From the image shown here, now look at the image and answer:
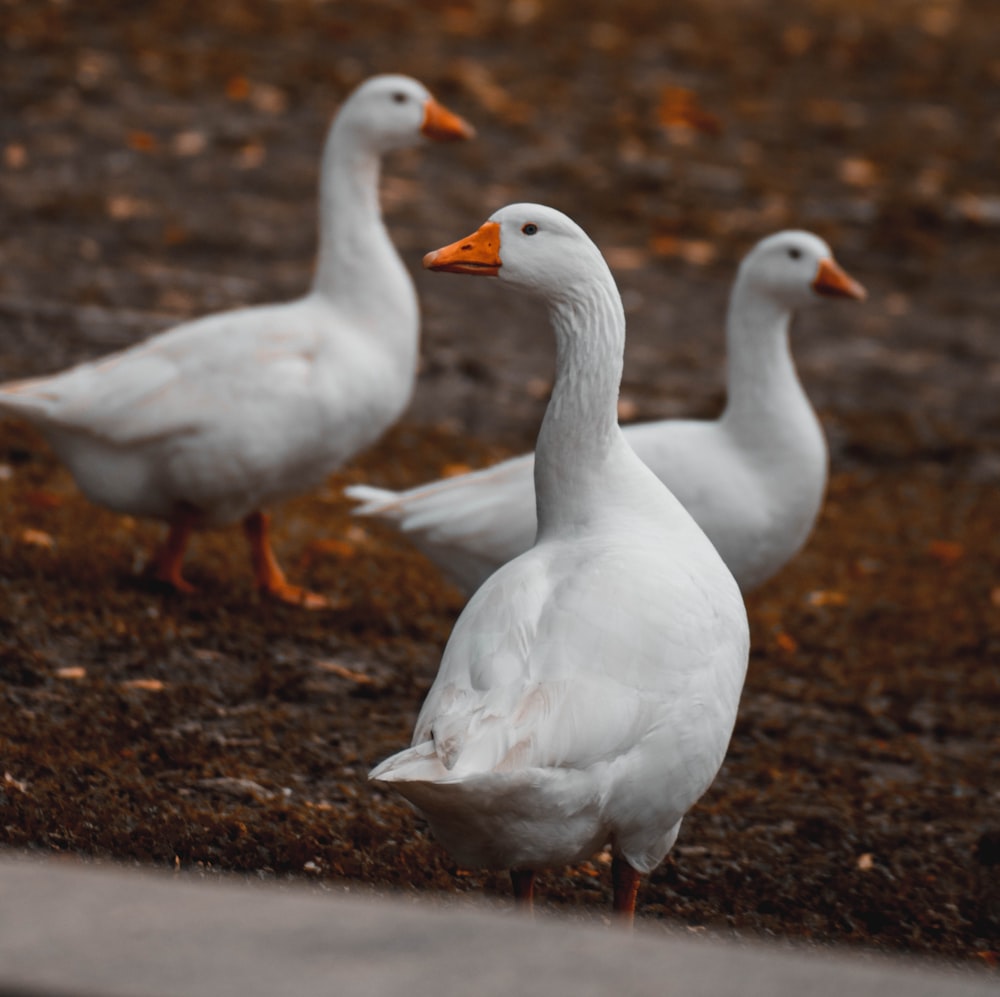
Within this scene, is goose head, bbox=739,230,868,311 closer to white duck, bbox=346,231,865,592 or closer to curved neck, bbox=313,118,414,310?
white duck, bbox=346,231,865,592

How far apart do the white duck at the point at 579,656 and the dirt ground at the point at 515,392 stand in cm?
81

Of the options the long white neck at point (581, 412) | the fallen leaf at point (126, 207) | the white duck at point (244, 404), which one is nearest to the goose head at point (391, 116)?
the white duck at point (244, 404)

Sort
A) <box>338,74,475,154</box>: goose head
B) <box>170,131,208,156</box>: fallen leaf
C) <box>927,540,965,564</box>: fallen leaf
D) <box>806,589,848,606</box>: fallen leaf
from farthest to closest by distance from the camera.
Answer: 1. <box>170,131,208,156</box>: fallen leaf
2. <box>927,540,965,564</box>: fallen leaf
3. <box>806,589,848,606</box>: fallen leaf
4. <box>338,74,475,154</box>: goose head

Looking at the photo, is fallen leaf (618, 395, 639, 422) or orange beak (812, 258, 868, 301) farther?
fallen leaf (618, 395, 639, 422)

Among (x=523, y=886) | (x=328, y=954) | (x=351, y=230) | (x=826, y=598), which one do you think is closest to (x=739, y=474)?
(x=826, y=598)

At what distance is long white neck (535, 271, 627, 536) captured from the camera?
10.8 feet

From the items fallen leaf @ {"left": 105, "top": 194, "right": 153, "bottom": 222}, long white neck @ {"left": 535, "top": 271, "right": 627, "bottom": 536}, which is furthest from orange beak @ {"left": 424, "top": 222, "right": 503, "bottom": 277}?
fallen leaf @ {"left": 105, "top": 194, "right": 153, "bottom": 222}

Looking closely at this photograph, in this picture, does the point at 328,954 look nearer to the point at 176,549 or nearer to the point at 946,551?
the point at 176,549

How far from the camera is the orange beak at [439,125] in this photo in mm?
5699

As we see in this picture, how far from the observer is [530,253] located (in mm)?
3332

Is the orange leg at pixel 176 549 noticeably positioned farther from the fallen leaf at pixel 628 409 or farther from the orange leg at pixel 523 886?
the fallen leaf at pixel 628 409

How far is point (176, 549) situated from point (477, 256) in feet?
7.27

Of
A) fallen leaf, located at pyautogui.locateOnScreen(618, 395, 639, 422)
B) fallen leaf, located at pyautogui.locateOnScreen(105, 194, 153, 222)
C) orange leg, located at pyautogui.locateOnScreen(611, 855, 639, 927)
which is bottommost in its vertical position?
fallen leaf, located at pyautogui.locateOnScreen(618, 395, 639, 422)

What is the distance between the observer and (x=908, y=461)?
765cm
